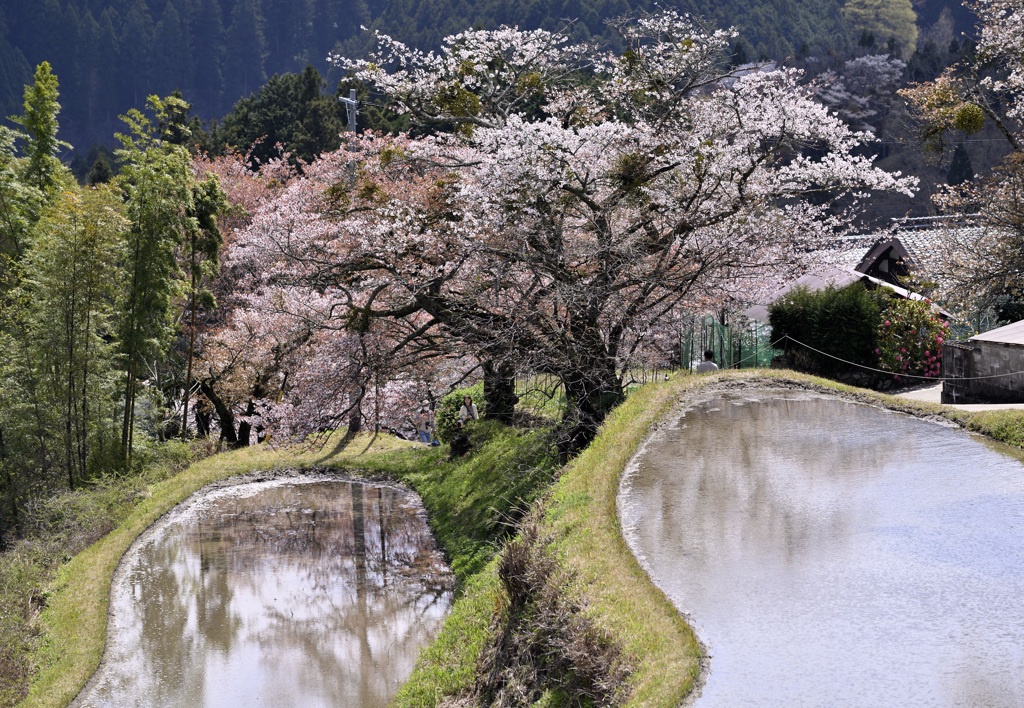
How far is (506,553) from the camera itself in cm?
976

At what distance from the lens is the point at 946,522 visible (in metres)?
9.21

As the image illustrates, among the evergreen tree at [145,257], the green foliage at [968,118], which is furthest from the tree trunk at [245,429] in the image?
the green foliage at [968,118]

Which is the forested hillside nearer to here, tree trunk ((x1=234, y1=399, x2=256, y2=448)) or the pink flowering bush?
tree trunk ((x1=234, y1=399, x2=256, y2=448))

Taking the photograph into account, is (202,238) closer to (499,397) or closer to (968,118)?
(499,397)

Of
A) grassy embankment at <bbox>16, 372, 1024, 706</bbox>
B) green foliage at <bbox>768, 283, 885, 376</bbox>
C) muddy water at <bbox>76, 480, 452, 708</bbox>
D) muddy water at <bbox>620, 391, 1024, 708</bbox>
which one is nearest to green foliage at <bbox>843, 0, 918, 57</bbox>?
green foliage at <bbox>768, 283, 885, 376</bbox>

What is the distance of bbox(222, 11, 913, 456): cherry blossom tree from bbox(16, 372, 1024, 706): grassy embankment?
1.41 m

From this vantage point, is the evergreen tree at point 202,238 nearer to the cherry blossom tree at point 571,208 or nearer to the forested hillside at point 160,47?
the cherry blossom tree at point 571,208

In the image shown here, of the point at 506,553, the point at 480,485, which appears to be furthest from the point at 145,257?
the point at 506,553

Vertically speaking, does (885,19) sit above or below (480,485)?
above

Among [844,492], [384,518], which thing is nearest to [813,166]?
[844,492]

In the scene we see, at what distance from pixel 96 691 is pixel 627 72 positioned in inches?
492

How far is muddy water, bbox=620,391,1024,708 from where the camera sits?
6332mm

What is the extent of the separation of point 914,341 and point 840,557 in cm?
1544

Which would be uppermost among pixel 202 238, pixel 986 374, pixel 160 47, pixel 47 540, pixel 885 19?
pixel 160 47
